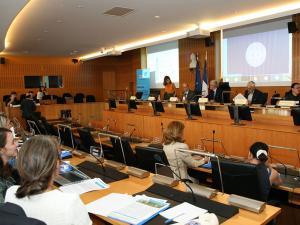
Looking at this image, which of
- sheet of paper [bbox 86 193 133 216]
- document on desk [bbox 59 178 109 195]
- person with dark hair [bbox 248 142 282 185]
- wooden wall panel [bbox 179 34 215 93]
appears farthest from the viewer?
wooden wall panel [bbox 179 34 215 93]

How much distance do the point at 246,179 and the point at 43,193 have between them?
1537mm

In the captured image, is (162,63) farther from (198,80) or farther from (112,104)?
(112,104)

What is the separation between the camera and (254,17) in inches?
259

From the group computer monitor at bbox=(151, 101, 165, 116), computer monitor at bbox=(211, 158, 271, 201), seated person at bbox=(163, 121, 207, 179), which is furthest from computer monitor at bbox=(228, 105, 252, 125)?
computer monitor at bbox=(211, 158, 271, 201)

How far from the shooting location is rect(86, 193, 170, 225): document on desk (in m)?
1.70

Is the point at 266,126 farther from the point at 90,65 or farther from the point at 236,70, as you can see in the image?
the point at 90,65

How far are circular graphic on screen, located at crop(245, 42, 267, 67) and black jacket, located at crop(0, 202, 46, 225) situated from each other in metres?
7.65

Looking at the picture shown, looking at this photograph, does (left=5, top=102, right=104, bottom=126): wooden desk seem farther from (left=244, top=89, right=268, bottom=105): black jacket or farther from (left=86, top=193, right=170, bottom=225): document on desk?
(left=86, top=193, right=170, bottom=225): document on desk

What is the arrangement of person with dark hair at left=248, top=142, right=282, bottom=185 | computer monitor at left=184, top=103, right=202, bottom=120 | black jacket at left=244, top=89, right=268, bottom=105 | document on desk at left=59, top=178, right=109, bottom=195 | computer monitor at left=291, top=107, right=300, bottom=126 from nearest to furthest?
document on desk at left=59, top=178, right=109, bottom=195 → person with dark hair at left=248, top=142, right=282, bottom=185 → computer monitor at left=291, top=107, right=300, bottom=126 → computer monitor at left=184, top=103, right=202, bottom=120 → black jacket at left=244, top=89, right=268, bottom=105

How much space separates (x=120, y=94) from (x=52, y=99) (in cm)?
341

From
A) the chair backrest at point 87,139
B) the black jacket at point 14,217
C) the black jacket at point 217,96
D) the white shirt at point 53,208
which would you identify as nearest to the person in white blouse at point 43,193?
the white shirt at point 53,208

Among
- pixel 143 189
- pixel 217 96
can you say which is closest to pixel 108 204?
pixel 143 189

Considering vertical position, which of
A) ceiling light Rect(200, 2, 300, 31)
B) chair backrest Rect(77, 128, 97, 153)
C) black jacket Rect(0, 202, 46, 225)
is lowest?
chair backrest Rect(77, 128, 97, 153)

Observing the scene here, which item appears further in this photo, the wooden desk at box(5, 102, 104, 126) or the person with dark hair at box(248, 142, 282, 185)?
the wooden desk at box(5, 102, 104, 126)
